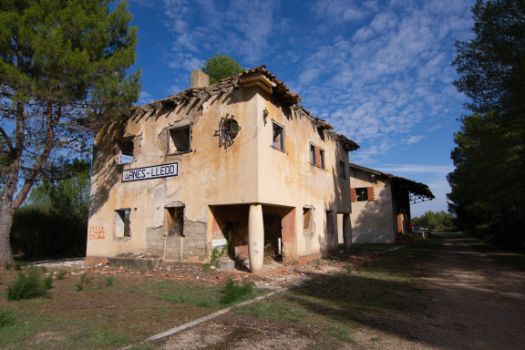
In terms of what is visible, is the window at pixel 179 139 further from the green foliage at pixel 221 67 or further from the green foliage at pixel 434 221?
the green foliage at pixel 434 221

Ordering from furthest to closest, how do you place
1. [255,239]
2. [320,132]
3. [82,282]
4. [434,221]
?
[434,221], [320,132], [255,239], [82,282]

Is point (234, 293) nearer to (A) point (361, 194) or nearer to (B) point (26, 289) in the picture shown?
(B) point (26, 289)

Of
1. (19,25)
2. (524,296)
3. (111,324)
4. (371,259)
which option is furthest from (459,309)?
(19,25)

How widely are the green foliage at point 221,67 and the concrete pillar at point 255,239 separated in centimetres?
1460

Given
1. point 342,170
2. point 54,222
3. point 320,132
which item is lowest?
point 54,222

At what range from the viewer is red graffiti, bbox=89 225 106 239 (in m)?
13.1

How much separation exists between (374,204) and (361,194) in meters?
1.29

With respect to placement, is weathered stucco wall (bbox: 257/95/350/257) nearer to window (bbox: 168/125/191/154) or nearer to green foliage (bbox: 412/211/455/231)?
window (bbox: 168/125/191/154)

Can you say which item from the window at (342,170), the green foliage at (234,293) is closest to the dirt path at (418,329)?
the green foliage at (234,293)

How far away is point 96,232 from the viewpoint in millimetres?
13219

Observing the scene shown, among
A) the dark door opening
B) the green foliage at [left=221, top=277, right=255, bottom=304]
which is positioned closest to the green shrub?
the green foliage at [left=221, top=277, right=255, bottom=304]

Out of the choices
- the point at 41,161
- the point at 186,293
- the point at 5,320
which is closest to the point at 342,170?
the point at 186,293

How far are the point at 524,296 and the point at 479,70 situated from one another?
25.2ft

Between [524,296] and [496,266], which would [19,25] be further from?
[496,266]
